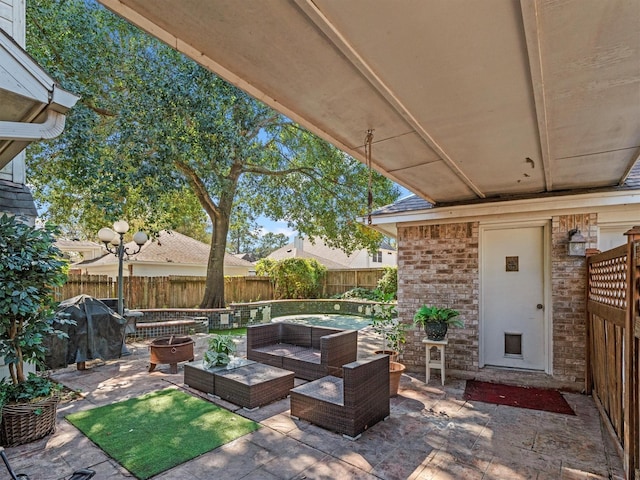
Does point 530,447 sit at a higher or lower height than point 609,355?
lower

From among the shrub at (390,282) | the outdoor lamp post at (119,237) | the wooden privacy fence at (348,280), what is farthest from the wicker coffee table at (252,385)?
the wooden privacy fence at (348,280)

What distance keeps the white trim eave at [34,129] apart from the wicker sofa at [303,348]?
3742 mm

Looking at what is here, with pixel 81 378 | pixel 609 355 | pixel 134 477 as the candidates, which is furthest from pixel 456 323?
pixel 81 378

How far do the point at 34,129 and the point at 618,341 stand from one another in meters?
5.28

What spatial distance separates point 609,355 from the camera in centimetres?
364

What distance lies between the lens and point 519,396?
477 cm

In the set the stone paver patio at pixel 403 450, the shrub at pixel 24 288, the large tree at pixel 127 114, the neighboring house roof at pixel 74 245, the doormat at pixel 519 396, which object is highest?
the large tree at pixel 127 114

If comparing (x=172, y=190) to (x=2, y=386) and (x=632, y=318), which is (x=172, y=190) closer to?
(x=2, y=386)

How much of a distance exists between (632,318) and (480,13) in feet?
8.20

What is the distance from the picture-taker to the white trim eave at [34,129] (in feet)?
9.14

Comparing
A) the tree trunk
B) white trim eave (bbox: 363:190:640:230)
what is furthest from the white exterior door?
the tree trunk

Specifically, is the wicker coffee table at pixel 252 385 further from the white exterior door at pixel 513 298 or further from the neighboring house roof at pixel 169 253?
the neighboring house roof at pixel 169 253

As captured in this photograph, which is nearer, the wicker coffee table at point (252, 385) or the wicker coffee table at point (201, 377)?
the wicker coffee table at point (252, 385)

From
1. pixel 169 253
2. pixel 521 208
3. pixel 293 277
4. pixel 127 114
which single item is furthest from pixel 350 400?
pixel 169 253
